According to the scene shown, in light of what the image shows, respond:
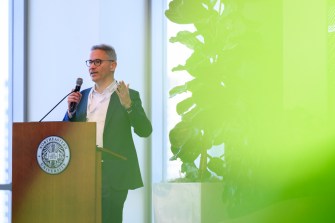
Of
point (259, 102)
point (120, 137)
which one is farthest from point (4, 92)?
point (259, 102)

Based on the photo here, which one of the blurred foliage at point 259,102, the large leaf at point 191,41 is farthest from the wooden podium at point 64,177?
the large leaf at point 191,41

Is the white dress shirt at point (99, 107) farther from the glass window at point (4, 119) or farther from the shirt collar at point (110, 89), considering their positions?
the glass window at point (4, 119)

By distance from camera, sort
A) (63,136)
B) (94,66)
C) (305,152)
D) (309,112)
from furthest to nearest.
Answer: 1. (94,66)
2. (63,136)
3. (309,112)
4. (305,152)

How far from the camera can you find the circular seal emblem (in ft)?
9.09

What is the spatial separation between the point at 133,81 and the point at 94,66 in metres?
1.49

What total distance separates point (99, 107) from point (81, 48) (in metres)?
1.30

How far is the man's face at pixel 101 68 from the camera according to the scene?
147 inches

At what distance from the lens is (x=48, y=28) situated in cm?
511

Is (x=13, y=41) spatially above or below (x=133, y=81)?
above

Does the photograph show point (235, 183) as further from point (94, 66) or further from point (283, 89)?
point (94, 66)

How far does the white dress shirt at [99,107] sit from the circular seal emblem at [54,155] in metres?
0.87

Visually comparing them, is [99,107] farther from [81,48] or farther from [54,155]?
[81,48]

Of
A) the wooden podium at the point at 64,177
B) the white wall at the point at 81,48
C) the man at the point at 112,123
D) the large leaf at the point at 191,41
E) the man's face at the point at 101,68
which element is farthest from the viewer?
the white wall at the point at 81,48

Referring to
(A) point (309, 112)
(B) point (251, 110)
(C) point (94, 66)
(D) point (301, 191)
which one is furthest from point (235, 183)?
(C) point (94, 66)
